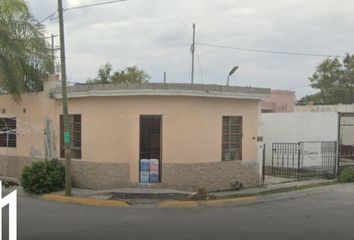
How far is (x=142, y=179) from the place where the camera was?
17.8m

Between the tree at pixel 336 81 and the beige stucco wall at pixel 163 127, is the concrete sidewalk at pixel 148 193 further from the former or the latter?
the tree at pixel 336 81

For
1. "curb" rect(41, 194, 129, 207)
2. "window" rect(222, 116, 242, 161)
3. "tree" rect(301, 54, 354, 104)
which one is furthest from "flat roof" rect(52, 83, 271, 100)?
"tree" rect(301, 54, 354, 104)

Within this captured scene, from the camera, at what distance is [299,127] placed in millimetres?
26797

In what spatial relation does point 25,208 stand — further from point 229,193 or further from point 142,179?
point 229,193

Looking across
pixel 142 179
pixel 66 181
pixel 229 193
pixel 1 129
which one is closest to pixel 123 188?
pixel 142 179

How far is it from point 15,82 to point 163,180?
6.95 m

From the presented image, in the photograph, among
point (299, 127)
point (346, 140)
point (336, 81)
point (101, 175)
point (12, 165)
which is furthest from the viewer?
point (336, 81)

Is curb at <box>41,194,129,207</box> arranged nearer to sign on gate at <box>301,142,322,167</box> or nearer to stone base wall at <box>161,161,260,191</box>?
stone base wall at <box>161,161,260,191</box>

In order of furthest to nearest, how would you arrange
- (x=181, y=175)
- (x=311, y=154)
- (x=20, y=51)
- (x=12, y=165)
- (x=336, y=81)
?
(x=336, y=81) < (x=311, y=154) < (x=12, y=165) < (x=20, y=51) < (x=181, y=175)

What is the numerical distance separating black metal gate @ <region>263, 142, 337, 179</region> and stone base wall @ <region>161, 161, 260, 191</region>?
3705mm

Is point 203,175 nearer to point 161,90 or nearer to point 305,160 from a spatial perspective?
point 161,90

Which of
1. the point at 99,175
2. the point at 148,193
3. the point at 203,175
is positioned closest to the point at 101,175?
the point at 99,175

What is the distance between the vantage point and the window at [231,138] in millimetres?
18547

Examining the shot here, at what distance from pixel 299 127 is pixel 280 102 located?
841 inches
